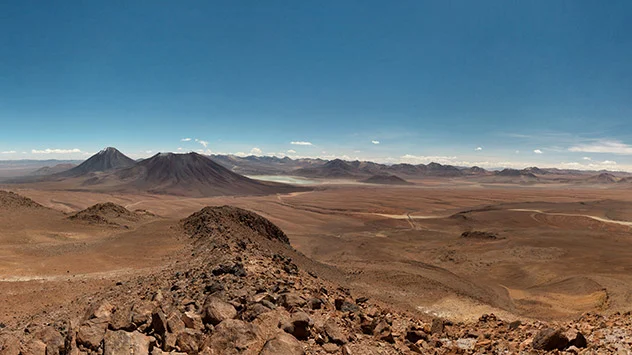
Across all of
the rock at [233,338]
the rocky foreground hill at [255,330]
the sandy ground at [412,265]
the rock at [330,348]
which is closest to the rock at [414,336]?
the rocky foreground hill at [255,330]

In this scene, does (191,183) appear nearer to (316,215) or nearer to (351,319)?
(316,215)

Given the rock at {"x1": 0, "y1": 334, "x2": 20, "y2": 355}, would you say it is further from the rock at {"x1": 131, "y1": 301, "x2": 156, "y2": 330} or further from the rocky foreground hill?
the rock at {"x1": 131, "y1": 301, "x2": 156, "y2": 330}

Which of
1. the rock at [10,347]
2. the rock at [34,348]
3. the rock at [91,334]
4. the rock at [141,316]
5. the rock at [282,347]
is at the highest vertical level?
the rock at [282,347]

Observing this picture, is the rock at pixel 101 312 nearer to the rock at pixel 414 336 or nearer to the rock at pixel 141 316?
the rock at pixel 141 316

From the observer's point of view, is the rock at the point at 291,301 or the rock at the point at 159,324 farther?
the rock at the point at 291,301

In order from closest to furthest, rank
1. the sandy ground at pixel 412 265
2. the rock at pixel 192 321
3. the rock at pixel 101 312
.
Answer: the rock at pixel 192 321
the rock at pixel 101 312
the sandy ground at pixel 412 265

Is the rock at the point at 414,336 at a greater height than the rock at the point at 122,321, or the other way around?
the rock at the point at 122,321

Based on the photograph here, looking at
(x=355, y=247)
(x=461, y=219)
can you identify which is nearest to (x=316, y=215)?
(x=461, y=219)
